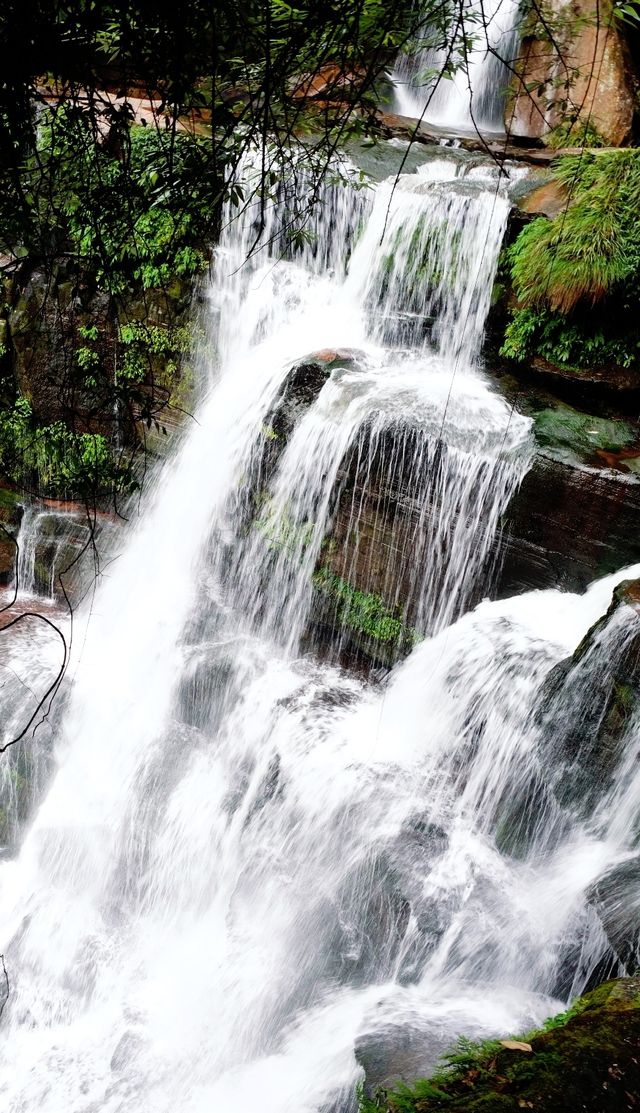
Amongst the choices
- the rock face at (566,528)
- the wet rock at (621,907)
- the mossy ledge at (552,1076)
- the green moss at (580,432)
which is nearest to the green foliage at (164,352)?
the green moss at (580,432)

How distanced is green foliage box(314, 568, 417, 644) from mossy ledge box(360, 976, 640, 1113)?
4.65 metres

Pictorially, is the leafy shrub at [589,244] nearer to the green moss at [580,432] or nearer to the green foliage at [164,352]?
Answer: the green moss at [580,432]

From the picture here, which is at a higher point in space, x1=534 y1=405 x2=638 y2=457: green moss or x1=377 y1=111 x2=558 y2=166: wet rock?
x1=377 y1=111 x2=558 y2=166: wet rock

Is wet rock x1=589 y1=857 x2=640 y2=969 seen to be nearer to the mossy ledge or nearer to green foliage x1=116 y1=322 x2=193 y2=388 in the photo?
the mossy ledge

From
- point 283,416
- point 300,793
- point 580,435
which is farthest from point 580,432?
point 300,793

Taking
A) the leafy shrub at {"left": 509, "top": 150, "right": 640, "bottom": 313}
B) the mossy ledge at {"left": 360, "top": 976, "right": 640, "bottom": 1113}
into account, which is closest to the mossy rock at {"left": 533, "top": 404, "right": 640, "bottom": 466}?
the leafy shrub at {"left": 509, "top": 150, "right": 640, "bottom": 313}

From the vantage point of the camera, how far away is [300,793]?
5.94 m

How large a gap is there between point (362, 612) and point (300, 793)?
1896mm

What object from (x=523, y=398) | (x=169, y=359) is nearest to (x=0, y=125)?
(x=523, y=398)

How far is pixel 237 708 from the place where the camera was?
6.79 m

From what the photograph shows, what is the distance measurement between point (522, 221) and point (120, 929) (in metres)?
7.35

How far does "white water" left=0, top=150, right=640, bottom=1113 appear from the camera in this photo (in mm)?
4770

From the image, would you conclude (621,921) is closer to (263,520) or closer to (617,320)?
(263,520)

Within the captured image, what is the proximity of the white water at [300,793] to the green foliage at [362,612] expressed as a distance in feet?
0.73
